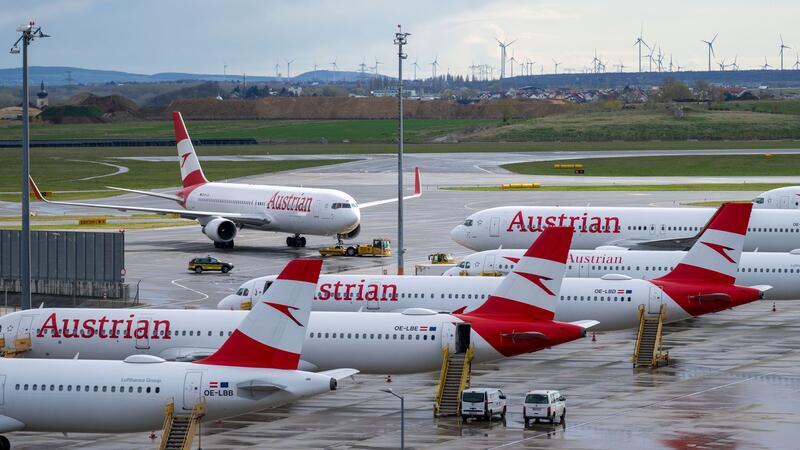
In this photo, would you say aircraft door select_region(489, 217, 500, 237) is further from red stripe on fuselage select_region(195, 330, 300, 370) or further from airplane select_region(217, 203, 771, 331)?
red stripe on fuselage select_region(195, 330, 300, 370)

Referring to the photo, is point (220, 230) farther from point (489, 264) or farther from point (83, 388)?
point (83, 388)

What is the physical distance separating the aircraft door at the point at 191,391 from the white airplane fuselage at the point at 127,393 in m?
0.03

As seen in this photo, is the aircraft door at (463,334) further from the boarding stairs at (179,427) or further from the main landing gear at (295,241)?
the main landing gear at (295,241)

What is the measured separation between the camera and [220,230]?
4370 inches

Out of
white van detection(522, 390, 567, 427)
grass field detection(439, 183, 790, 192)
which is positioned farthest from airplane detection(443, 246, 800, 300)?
grass field detection(439, 183, 790, 192)

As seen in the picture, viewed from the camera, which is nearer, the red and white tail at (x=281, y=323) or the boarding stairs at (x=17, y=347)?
the red and white tail at (x=281, y=323)

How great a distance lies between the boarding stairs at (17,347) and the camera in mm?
54719

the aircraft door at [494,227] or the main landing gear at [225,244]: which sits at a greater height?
the aircraft door at [494,227]

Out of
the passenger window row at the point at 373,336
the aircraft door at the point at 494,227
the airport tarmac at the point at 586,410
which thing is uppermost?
the aircraft door at the point at 494,227

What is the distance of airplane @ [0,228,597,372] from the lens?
53.6 metres

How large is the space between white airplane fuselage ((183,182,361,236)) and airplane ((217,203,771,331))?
41.4 meters

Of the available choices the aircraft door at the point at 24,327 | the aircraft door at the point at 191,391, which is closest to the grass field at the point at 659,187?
the aircraft door at the point at 24,327

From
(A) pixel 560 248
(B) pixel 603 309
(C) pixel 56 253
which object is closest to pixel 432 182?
(C) pixel 56 253

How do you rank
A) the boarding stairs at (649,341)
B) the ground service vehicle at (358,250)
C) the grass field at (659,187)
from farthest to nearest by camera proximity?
the grass field at (659,187), the ground service vehicle at (358,250), the boarding stairs at (649,341)
